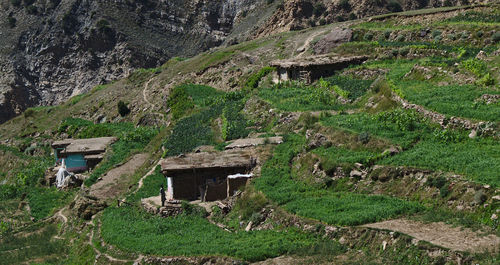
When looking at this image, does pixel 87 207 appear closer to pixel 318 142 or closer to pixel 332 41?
pixel 318 142

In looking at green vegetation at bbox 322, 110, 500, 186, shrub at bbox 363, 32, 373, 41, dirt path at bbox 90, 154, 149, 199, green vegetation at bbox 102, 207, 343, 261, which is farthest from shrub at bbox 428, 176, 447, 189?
shrub at bbox 363, 32, 373, 41

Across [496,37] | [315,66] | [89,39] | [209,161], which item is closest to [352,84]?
[315,66]

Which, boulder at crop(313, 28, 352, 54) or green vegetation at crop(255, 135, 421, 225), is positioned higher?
boulder at crop(313, 28, 352, 54)

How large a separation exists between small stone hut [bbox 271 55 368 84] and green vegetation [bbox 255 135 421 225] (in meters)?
14.5

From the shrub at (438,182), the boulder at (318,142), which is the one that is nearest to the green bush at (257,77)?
the boulder at (318,142)

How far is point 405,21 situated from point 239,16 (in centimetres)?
4940

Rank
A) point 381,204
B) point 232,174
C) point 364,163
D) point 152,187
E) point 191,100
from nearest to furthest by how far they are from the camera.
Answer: point 381,204
point 364,163
point 232,174
point 152,187
point 191,100

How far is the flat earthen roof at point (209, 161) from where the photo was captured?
A: 2816 cm

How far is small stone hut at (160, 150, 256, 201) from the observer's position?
2778 cm

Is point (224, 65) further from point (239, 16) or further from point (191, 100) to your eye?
point (239, 16)

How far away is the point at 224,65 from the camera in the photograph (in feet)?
194

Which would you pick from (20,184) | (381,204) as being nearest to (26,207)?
(20,184)

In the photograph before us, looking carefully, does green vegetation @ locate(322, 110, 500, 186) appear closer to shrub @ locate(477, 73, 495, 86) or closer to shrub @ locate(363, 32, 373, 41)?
shrub @ locate(477, 73, 495, 86)

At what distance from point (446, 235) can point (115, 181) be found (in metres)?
22.9
